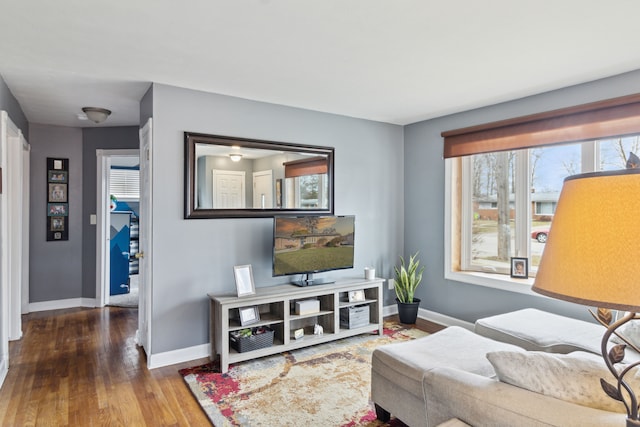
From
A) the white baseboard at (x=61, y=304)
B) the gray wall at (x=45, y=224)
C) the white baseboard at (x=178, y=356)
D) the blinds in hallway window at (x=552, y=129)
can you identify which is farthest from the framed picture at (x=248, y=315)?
the gray wall at (x=45, y=224)

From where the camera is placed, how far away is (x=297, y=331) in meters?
3.61

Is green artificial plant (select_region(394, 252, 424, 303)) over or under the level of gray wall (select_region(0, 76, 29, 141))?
under

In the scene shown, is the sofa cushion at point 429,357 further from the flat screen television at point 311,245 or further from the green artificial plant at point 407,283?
the green artificial plant at point 407,283

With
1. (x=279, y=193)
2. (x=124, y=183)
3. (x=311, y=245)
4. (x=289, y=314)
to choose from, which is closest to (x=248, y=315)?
(x=289, y=314)

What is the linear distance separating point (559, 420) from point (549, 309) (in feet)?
8.32

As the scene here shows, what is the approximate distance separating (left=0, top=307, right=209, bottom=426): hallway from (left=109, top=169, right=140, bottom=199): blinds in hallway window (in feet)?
13.0

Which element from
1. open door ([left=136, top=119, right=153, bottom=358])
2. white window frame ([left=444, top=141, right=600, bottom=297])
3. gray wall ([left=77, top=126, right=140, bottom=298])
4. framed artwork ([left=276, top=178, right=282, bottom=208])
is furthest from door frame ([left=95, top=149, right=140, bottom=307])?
white window frame ([left=444, top=141, right=600, bottom=297])

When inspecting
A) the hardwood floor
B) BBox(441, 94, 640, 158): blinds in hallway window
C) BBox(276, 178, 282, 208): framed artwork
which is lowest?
the hardwood floor

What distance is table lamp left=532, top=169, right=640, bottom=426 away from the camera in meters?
0.80

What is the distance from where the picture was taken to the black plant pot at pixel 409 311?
Answer: 434 centimetres

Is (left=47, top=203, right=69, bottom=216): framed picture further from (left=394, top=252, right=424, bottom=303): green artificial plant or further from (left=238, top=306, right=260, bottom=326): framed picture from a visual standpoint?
(left=394, top=252, right=424, bottom=303): green artificial plant

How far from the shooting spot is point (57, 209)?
5062mm

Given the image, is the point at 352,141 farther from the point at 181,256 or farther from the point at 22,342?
the point at 22,342

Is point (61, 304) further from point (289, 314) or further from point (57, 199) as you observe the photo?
point (289, 314)
